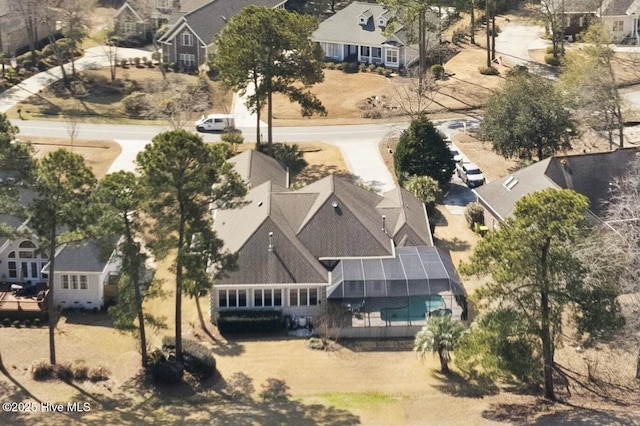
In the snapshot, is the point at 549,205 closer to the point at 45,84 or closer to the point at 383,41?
the point at 383,41

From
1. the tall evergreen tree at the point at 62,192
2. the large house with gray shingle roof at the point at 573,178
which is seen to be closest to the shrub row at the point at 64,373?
the tall evergreen tree at the point at 62,192

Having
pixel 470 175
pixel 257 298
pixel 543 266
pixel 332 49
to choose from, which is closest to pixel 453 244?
pixel 470 175

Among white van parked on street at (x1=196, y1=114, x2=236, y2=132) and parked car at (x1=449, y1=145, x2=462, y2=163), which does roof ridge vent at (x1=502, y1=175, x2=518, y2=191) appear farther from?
white van parked on street at (x1=196, y1=114, x2=236, y2=132)

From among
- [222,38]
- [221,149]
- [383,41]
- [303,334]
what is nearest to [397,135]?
[222,38]

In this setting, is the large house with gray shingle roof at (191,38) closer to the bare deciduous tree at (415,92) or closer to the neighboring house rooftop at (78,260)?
the bare deciduous tree at (415,92)

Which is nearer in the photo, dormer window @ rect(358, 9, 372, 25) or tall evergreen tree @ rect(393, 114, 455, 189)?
tall evergreen tree @ rect(393, 114, 455, 189)

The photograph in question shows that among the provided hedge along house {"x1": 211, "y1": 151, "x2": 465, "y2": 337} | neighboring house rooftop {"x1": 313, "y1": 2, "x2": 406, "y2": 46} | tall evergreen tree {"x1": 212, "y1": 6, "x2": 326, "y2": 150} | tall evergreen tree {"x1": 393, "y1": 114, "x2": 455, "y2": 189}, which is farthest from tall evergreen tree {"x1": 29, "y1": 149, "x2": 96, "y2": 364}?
neighboring house rooftop {"x1": 313, "y1": 2, "x2": 406, "y2": 46}
